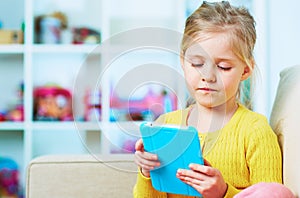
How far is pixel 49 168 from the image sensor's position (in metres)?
1.35

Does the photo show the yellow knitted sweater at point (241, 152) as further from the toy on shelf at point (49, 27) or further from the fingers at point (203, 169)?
the toy on shelf at point (49, 27)

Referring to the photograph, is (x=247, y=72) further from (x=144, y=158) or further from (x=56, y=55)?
(x=56, y=55)

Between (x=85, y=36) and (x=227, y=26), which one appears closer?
(x=227, y=26)

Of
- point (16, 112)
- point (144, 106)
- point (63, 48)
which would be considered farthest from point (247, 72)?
point (16, 112)

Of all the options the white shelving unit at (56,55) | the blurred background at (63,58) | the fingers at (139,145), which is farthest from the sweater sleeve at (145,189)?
the white shelving unit at (56,55)

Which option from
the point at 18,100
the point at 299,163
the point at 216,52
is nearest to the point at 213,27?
the point at 216,52

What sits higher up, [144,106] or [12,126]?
[144,106]

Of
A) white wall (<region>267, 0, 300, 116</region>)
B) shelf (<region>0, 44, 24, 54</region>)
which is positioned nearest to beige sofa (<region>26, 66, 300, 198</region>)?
white wall (<region>267, 0, 300, 116</region>)

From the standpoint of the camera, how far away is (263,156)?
3.34 ft

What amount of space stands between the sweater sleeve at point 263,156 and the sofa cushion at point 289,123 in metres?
0.02

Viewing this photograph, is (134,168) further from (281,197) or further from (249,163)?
(281,197)

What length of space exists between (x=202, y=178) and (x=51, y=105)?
2043 millimetres

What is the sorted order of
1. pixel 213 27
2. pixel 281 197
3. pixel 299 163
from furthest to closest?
pixel 213 27 → pixel 299 163 → pixel 281 197

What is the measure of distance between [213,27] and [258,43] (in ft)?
5.33
